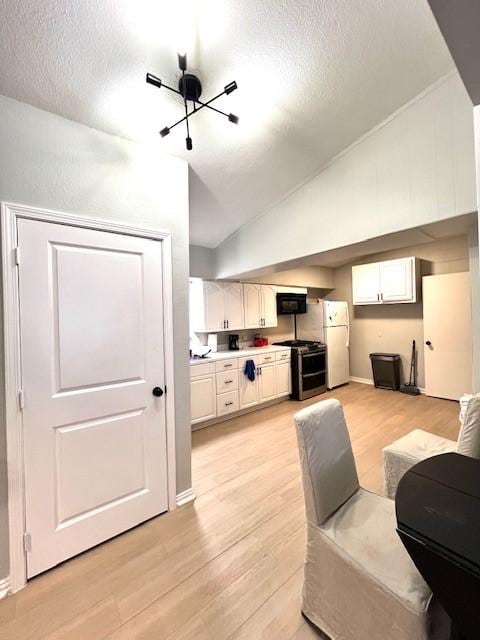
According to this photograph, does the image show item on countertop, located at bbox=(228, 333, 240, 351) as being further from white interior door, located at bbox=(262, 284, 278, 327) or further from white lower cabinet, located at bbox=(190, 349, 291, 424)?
white interior door, located at bbox=(262, 284, 278, 327)

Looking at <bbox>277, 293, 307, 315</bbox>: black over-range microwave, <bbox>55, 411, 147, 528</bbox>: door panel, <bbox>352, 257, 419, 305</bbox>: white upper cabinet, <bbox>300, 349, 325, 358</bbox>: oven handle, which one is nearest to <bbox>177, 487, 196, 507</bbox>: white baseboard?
<bbox>55, 411, 147, 528</bbox>: door panel

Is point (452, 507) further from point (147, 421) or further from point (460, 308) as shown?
point (460, 308)

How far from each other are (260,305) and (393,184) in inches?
112

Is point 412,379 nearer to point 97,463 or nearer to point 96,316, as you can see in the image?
point 97,463

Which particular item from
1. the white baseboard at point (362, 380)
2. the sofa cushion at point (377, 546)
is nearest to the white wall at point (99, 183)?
the sofa cushion at point (377, 546)

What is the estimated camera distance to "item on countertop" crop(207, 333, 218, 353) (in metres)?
4.44

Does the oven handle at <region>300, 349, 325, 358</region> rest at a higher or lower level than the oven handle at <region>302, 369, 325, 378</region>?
higher

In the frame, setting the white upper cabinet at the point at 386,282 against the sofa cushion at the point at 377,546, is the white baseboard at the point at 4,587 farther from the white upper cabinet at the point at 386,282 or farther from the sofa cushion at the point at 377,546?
the white upper cabinet at the point at 386,282

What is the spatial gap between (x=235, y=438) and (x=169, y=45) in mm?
3477

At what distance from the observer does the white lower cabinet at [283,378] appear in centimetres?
463

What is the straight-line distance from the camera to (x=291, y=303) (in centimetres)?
528

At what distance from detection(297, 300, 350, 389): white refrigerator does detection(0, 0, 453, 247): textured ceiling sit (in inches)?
130

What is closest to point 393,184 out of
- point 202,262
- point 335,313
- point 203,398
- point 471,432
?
point 471,432

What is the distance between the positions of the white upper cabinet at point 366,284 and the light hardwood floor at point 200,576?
3233 mm
